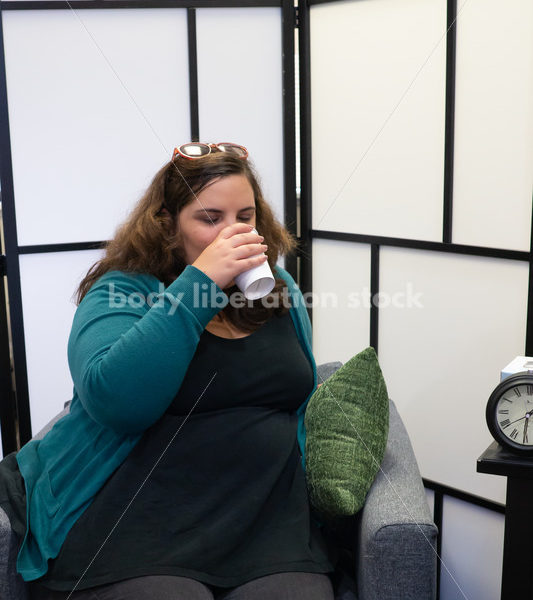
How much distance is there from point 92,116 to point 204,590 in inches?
55.1

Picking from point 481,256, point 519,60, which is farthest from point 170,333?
point 519,60

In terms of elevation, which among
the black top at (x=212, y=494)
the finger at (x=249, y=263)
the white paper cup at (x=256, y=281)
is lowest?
the black top at (x=212, y=494)

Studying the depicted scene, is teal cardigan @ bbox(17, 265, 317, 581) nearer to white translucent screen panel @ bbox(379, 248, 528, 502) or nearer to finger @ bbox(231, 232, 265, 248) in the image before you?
finger @ bbox(231, 232, 265, 248)

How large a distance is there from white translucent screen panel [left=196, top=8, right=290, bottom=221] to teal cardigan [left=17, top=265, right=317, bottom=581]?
0.92 m

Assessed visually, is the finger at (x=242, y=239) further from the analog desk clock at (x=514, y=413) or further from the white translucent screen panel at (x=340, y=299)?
the white translucent screen panel at (x=340, y=299)

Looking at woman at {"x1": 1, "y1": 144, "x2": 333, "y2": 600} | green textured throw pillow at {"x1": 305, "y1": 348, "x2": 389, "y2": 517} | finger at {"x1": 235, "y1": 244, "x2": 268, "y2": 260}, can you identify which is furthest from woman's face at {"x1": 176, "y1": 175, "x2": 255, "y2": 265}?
green textured throw pillow at {"x1": 305, "y1": 348, "x2": 389, "y2": 517}

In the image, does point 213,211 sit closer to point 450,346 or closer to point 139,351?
point 139,351

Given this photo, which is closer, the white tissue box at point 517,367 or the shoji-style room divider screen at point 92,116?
the white tissue box at point 517,367

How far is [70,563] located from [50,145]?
1230 millimetres

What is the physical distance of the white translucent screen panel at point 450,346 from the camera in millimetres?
1878

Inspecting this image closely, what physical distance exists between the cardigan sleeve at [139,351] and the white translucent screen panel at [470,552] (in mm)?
1105

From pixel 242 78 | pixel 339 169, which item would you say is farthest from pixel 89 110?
pixel 339 169

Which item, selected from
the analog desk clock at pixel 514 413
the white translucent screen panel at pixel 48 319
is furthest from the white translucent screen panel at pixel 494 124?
the white translucent screen panel at pixel 48 319

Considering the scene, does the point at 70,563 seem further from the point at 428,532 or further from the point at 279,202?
the point at 279,202
